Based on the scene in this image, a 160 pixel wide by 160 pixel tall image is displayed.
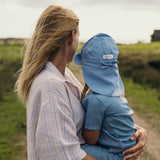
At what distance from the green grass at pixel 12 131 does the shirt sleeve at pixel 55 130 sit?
320cm

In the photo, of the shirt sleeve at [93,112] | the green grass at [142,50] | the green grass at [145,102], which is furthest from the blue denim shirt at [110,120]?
the green grass at [142,50]

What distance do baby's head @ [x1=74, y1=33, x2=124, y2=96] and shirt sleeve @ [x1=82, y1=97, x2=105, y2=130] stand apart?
11 centimetres

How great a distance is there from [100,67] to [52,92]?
0.49 metres

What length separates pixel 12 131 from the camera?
6117 millimetres

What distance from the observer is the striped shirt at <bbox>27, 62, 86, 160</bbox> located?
1957mm

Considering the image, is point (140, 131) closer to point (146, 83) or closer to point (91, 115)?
point (91, 115)

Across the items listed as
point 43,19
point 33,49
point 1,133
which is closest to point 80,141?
point 33,49

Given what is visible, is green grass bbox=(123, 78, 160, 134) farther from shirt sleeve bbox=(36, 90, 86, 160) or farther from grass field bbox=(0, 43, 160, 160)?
shirt sleeve bbox=(36, 90, 86, 160)

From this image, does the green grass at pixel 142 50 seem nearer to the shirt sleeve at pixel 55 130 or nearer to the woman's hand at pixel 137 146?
the woman's hand at pixel 137 146

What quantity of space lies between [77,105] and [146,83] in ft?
39.1

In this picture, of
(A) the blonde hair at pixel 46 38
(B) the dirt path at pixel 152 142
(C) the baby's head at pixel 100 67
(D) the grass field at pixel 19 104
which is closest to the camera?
(A) the blonde hair at pixel 46 38

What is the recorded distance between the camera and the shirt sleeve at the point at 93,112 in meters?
2.17

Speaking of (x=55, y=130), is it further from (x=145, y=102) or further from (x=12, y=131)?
(x=145, y=102)

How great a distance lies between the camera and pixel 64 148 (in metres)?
1.97
